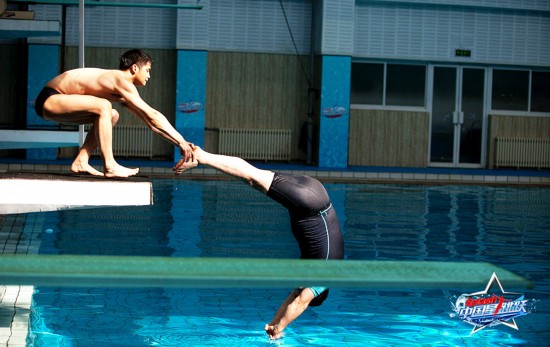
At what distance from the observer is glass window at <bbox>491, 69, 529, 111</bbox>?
20.2 m

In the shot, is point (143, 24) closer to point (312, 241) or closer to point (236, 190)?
point (236, 190)

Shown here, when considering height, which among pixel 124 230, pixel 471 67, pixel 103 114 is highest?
pixel 471 67

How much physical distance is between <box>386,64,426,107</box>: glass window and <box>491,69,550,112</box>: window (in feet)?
5.55

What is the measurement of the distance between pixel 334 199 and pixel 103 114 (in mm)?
7978

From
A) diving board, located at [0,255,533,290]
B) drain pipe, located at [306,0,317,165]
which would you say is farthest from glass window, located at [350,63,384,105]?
diving board, located at [0,255,533,290]

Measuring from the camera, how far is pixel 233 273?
3088 millimetres

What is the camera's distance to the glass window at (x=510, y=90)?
66.2 feet

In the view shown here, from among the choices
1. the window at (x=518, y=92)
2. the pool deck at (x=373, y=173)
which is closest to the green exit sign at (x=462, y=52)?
the window at (x=518, y=92)

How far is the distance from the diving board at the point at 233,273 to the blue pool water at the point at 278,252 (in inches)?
8.6

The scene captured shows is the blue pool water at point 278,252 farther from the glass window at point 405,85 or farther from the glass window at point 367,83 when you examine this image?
the glass window at point 405,85

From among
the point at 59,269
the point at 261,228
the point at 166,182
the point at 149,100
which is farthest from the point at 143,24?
the point at 59,269

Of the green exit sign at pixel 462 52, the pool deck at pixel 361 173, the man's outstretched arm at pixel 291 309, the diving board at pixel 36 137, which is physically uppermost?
the green exit sign at pixel 462 52

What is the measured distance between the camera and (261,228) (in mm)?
10680

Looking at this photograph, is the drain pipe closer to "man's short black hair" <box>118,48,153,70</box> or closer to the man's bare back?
the man's bare back
